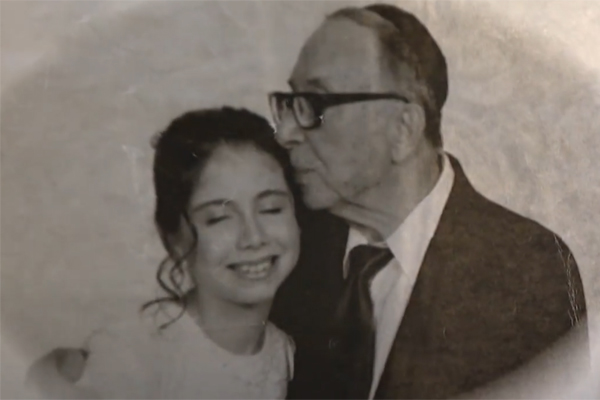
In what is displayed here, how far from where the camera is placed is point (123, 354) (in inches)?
19.6

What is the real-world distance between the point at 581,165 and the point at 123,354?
407 mm

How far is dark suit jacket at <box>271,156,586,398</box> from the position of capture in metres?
0.51

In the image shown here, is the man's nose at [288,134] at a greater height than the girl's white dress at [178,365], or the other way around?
the man's nose at [288,134]

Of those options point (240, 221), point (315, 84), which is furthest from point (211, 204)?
point (315, 84)

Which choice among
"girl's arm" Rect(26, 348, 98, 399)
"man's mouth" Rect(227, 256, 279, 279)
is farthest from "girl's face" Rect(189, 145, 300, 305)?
"girl's arm" Rect(26, 348, 98, 399)

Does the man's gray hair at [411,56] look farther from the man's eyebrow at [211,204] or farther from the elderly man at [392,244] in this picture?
the man's eyebrow at [211,204]

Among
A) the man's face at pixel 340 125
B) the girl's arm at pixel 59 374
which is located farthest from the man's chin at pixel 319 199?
the girl's arm at pixel 59 374

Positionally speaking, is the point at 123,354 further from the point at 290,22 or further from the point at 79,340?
the point at 290,22

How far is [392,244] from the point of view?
51 cm

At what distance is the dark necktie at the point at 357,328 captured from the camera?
51cm

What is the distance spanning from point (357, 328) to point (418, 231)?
0.31 feet

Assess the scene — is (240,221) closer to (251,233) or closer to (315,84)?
(251,233)

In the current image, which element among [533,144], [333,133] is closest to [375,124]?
[333,133]

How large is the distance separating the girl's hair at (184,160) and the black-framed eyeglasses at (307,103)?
0.02 metres
